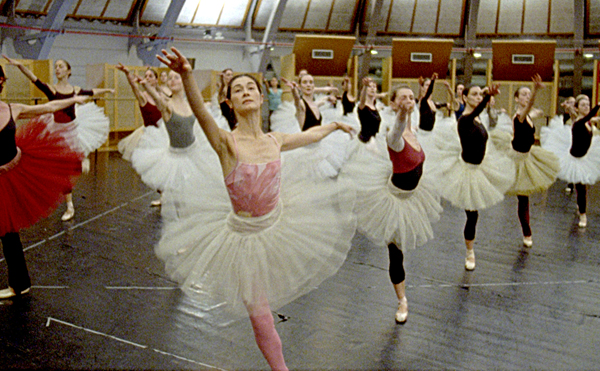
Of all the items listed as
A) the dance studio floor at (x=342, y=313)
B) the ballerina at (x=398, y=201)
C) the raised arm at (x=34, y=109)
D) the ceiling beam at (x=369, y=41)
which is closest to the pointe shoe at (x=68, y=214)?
the dance studio floor at (x=342, y=313)

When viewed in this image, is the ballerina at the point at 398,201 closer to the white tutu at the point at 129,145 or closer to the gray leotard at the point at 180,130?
the gray leotard at the point at 180,130

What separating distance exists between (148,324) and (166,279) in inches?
29.0

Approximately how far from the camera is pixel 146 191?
668 centimetres

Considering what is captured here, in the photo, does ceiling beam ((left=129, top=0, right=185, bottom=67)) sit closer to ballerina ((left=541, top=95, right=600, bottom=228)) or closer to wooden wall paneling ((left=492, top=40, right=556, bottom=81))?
wooden wall paneling ((left=492, top=40, right=556, bottom=81))

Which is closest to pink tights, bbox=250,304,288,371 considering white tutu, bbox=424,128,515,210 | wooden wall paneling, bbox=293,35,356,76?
white tutu, bbox=424,128,515,210

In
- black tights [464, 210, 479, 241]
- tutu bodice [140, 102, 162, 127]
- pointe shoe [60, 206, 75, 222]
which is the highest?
tutu bodice [140, 102, 162, 127]

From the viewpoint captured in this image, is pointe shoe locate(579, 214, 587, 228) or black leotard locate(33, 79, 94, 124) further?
pointe shoe locate(579, 214, 587, 228)

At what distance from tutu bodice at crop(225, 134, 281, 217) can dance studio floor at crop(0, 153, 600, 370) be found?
740 mm

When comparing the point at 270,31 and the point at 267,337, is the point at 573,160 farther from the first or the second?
the point at 270,31

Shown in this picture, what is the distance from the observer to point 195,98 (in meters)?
2.00

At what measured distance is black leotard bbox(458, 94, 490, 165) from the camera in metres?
3.86

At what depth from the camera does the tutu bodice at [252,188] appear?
2.15 metres

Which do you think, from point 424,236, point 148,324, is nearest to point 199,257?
point 148,324

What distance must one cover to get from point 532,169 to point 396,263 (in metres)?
2.04
